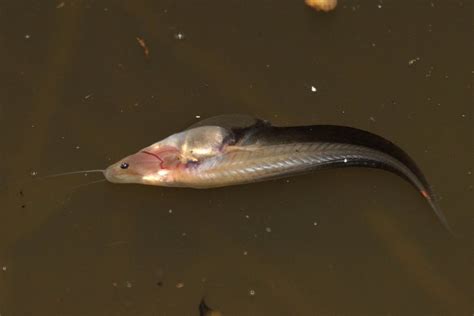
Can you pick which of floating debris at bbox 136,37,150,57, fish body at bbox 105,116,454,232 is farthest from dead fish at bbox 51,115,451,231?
floating debris at bbox 136,37,150,57

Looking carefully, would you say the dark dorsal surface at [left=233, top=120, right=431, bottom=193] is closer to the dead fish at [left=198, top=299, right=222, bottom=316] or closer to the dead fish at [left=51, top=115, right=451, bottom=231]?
the dead fish at [left=51, top=115, right=451, bottom=231]

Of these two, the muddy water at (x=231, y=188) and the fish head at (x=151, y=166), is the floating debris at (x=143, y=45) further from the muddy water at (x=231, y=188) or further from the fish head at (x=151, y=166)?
the fish head at (x=151, y=166)

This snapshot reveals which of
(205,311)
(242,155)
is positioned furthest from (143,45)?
(205,311)

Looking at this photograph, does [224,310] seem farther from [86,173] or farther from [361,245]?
[86,173]

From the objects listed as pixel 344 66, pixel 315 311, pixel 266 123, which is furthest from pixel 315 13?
pixel 315 311

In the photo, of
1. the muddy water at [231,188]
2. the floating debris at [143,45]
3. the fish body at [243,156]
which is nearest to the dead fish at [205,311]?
the muddy water at [231,188]

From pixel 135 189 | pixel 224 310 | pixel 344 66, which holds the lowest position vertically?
pixel 224 310

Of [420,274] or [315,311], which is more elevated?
[420,274]

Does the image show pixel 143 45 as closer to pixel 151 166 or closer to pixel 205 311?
pixel 151 166
